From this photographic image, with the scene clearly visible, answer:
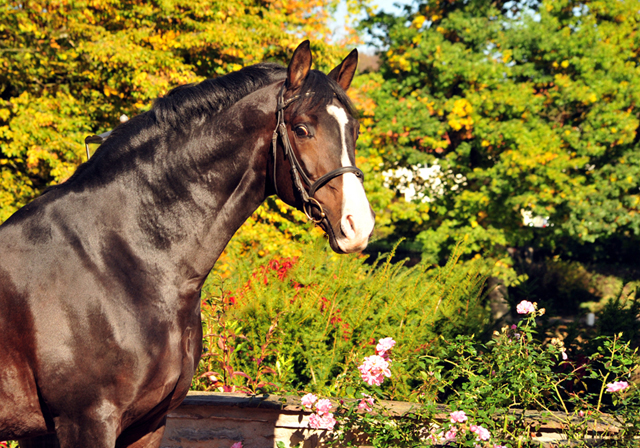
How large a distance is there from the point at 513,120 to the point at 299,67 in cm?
1006

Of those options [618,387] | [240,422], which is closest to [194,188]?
[240,422]

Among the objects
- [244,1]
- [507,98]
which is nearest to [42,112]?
[244,1]

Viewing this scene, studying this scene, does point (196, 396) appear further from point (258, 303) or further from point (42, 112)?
point (42, 112)

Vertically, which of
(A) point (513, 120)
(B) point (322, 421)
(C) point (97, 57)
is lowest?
(B) point (322, 421)

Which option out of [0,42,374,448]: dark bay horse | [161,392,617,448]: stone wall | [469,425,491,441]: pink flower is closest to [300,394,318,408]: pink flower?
[161,392,617,448]: stone wall

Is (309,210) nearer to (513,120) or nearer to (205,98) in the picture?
(205,98)

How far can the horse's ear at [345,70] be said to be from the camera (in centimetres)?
235

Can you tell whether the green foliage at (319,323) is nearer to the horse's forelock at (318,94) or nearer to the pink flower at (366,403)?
the pink flower at (366,403)

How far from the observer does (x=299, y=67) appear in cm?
210

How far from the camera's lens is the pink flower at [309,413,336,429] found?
315 cm

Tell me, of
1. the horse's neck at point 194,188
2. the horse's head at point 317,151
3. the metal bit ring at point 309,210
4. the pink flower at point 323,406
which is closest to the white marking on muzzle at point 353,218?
the horse's head at point 317,151

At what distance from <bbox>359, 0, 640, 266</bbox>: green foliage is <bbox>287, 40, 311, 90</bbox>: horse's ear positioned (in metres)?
8.49

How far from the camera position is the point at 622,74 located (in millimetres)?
10930

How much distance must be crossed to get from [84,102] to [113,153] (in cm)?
948
